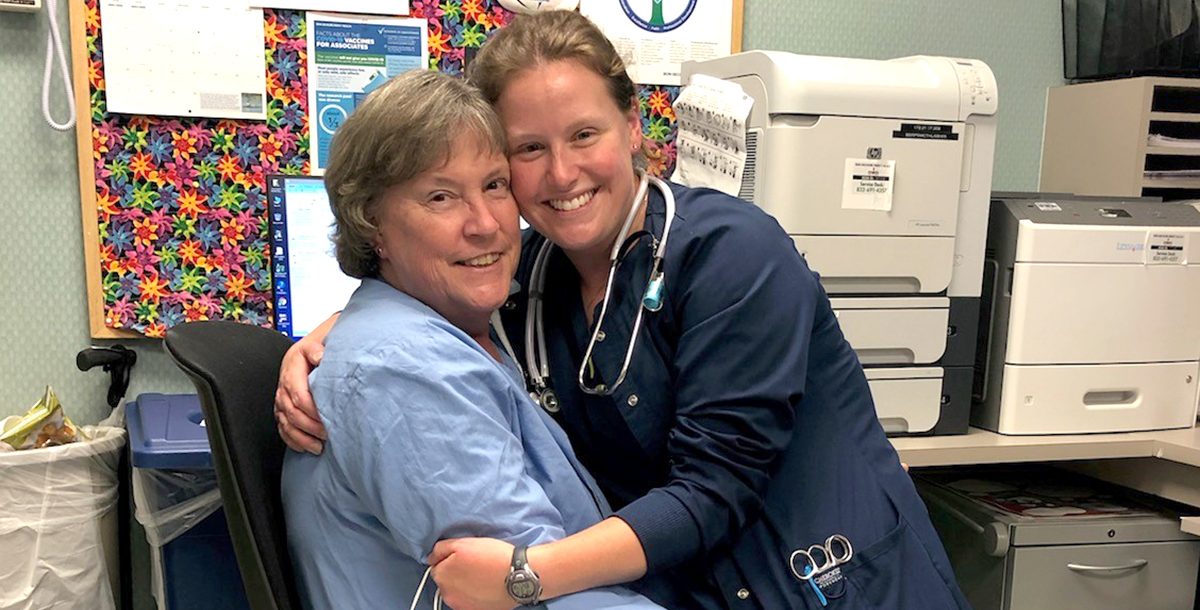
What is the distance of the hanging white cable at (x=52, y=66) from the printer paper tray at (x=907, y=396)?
68.0 inches

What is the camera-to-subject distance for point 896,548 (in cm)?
110

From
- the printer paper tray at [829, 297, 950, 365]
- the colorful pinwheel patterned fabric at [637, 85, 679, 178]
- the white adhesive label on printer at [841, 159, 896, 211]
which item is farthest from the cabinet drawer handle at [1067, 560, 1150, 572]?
the colorful pinwheel patterned fabric at [637, 85, 679, 178]

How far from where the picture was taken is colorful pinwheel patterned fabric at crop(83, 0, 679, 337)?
1.87 meters

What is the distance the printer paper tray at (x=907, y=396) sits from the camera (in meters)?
1.80

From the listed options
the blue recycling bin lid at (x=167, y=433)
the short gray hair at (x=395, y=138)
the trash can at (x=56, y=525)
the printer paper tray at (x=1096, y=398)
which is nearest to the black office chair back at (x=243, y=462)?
the short gray hair at (x=395, y=138)

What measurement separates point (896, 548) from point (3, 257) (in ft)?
6.06

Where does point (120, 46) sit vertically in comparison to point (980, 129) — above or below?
above

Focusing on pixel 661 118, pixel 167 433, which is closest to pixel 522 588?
pixel 167 433

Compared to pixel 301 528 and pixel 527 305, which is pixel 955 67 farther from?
pixel 301 528

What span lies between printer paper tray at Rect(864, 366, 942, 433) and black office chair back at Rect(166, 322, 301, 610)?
48.5 inches

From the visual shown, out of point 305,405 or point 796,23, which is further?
point 796,23

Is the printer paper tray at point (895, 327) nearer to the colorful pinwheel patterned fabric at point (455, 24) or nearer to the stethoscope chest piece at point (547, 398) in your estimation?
the stethoscope chest piece at point (547, 398)

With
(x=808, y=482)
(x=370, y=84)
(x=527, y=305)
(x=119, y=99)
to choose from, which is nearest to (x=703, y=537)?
(x=808, y=482)

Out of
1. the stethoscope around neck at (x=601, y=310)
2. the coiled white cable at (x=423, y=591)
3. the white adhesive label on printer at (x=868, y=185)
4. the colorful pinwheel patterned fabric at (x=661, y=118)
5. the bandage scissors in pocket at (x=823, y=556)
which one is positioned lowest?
the bandage scissors in pocket at (x=823, y=556)
